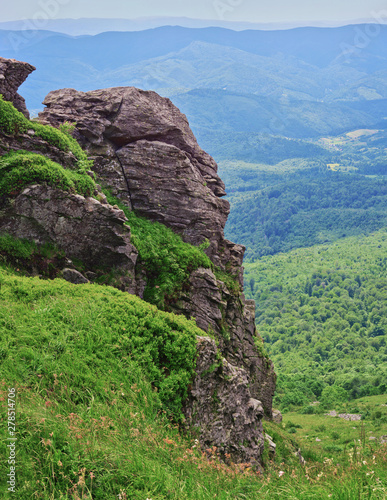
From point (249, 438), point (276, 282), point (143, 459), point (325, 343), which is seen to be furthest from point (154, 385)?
point (276, 282)

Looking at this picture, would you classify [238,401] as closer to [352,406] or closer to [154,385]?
[154,385]

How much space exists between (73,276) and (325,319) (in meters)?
131

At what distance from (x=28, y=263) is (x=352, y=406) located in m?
75.5

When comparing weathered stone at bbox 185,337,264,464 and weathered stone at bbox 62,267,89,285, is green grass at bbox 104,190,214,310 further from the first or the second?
weathered stone at bbox 185,337,264,464

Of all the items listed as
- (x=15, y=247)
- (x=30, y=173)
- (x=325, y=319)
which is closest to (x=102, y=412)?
(x=15, y=247)

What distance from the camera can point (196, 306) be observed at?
17500mm

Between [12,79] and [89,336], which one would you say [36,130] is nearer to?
[12,79]

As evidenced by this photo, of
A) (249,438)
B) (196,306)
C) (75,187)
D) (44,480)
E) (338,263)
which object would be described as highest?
(75,187)

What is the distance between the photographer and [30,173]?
14.0 metres

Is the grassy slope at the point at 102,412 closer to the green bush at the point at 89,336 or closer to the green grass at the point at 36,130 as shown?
the green bush at the point at 89,336

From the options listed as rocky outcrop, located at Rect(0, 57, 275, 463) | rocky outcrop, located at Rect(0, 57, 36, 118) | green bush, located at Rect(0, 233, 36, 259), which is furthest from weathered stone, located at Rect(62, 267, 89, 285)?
rocky outcrop, located at Rect(0, 57, 36, 118)

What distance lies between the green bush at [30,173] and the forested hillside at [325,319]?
2978 inches

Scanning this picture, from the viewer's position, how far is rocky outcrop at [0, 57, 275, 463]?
42.3ft

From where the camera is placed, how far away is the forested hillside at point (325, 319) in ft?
285
